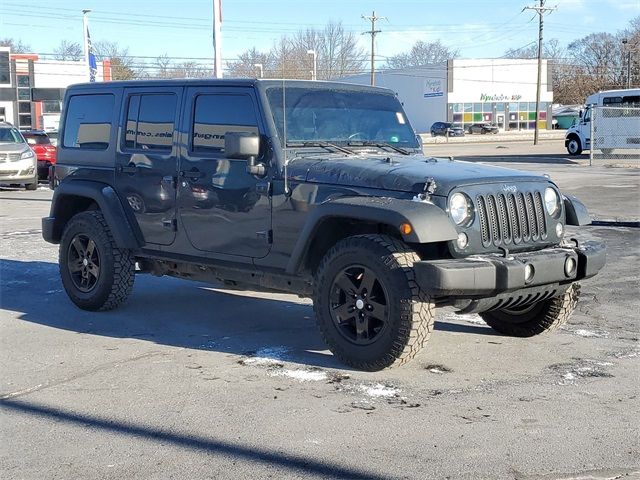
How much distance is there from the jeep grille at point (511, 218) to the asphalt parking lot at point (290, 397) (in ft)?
3.10

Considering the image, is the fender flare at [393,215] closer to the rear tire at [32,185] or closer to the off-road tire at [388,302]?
the off-road tire at [388,302]

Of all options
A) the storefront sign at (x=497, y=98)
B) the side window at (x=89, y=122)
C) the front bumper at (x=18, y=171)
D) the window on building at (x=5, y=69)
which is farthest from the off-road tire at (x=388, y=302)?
the storefront sign at (x=497, y=98)

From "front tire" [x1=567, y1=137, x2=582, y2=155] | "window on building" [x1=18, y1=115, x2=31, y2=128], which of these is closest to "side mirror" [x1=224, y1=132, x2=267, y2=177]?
"front tire" [x1=567, y1=137, x2=582, y2=155]

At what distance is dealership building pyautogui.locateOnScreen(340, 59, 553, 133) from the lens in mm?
86188

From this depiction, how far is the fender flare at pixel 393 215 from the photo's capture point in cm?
547

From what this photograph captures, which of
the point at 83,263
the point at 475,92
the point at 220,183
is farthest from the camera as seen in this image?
the point at 475,92

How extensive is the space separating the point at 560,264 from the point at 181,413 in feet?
8.88

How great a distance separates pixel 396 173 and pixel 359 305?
936 mm

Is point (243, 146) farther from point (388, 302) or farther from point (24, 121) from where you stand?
point (24, 121)

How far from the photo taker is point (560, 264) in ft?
19.4

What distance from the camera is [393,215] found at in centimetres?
554

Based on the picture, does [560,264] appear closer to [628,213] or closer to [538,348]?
[538,348]

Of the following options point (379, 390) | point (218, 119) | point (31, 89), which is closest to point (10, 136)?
point (218, 119)

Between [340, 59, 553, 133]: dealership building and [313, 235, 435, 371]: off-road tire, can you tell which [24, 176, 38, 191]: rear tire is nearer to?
[313, 235, 435, 371]: off-road tire
